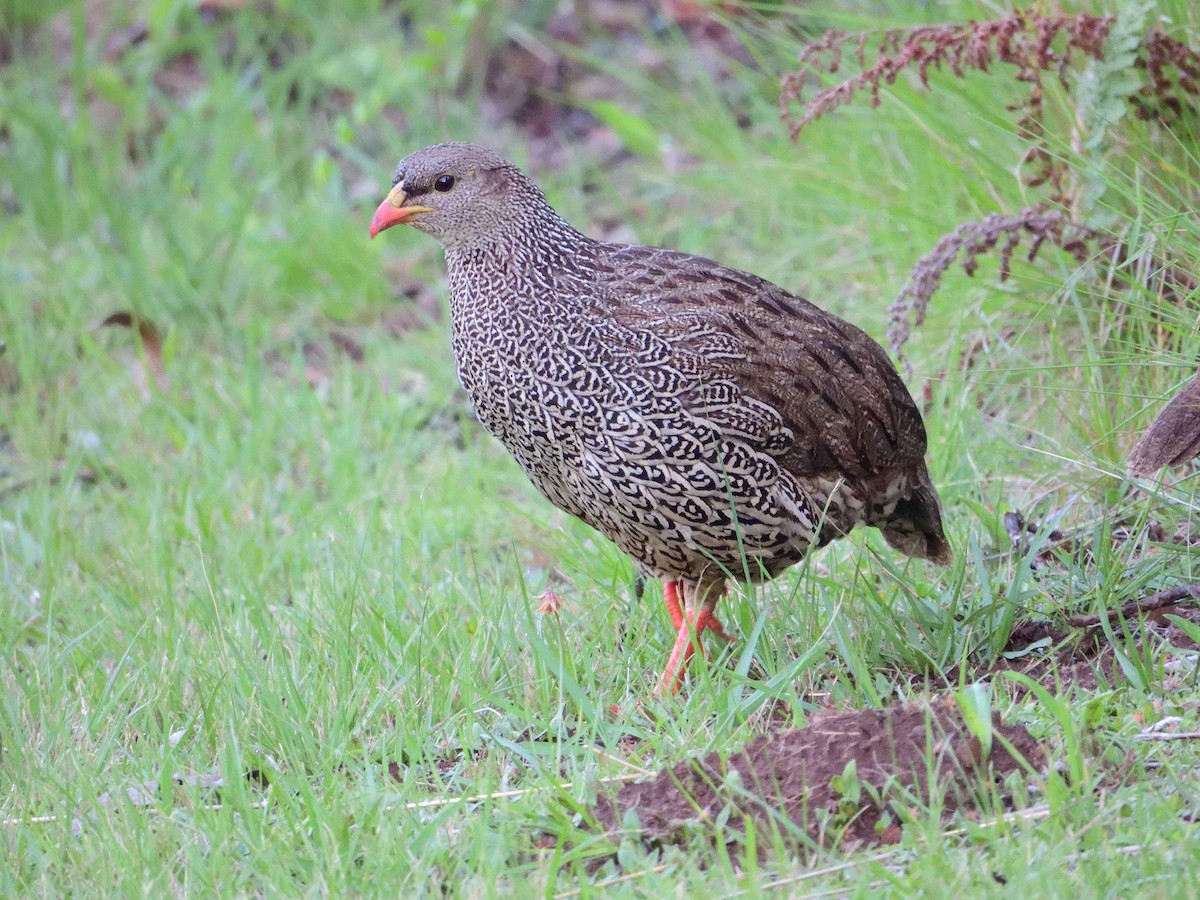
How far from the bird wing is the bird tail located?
3.7 inches

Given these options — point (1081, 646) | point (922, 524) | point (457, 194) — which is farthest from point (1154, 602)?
point (457, 194)

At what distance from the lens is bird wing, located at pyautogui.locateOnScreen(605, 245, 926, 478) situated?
3994 mm

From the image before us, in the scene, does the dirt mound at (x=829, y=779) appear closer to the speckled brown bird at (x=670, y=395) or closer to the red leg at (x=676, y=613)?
the speckled brown bird at (x=670, y=395)

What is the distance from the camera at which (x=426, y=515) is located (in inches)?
215

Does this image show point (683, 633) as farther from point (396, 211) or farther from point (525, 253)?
point (396, 211)

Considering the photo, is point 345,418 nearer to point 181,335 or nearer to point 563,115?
point 181,335

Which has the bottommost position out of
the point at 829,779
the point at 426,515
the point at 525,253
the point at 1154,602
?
the point at 426,515

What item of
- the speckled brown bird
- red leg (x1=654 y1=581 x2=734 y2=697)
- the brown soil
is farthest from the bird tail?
red leg (x1=654 y1=581 x2=734 y2=697)

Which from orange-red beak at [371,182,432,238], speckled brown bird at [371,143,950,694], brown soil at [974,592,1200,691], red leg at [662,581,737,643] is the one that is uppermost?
Answer: orange-red beak at [371,182,432,238]

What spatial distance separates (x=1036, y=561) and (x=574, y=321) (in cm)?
146

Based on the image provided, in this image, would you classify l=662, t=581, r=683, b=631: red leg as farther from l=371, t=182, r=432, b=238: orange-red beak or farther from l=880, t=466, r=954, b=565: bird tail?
l=371, t=182, r=432, b=238: orange-red beak

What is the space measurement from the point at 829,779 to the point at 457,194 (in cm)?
202

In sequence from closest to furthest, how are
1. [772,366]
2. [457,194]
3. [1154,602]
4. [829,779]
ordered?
[829,779] < [1154,602] < [772,366] < [457,194]

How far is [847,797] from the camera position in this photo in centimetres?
311
